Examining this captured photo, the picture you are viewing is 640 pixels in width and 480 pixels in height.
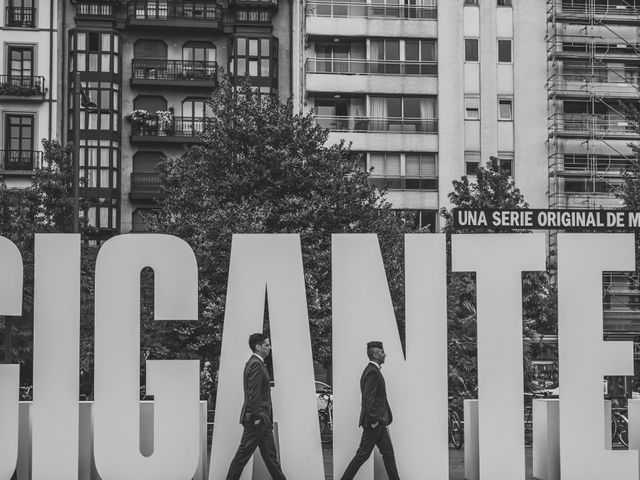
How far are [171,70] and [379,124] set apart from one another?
9.52m

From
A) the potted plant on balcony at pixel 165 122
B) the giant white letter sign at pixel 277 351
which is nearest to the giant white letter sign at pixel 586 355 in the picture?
the giant white letter sign at pixel 277 351

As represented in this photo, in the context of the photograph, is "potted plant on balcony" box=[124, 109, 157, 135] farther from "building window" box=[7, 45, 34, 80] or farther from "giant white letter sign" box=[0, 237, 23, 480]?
"giant white letter sign" box=[0, 237, 23, 480]

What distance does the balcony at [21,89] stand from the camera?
174 ft

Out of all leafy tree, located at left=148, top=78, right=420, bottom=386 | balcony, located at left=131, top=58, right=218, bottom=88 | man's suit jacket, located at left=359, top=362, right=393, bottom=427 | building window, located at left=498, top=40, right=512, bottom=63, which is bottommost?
man's suit jacket, located at left=359, top=362, right=393, bottom=427

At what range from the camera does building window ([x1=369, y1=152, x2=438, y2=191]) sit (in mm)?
54375

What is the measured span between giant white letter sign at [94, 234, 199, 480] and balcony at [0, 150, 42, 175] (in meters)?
38.4

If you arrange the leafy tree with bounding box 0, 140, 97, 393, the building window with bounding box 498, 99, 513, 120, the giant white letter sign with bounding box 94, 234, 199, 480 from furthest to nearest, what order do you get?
the building window with bounding box 498, 99, 513, 120 < the leafy tree with bounding box 0, 140, 97, 393 < the giant white letter sign with bounding box 94, 234, 199, 480

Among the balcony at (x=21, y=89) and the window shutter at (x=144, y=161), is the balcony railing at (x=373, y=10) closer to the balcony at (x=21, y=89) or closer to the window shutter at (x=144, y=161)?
the window shutter at (x=144, y=161)

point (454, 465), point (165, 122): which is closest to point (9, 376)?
point (454, 465)

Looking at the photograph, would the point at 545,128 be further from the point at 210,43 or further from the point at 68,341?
the point at 68,341

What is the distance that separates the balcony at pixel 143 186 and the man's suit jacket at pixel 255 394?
39775 millimetres

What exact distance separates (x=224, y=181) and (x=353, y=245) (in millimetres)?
13340

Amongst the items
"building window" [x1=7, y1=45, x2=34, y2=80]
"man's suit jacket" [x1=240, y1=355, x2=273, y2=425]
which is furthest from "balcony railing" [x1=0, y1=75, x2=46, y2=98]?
"man's suit jacket" [x1=240, y1=355, x2=273, y2=425]

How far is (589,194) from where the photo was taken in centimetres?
5412
